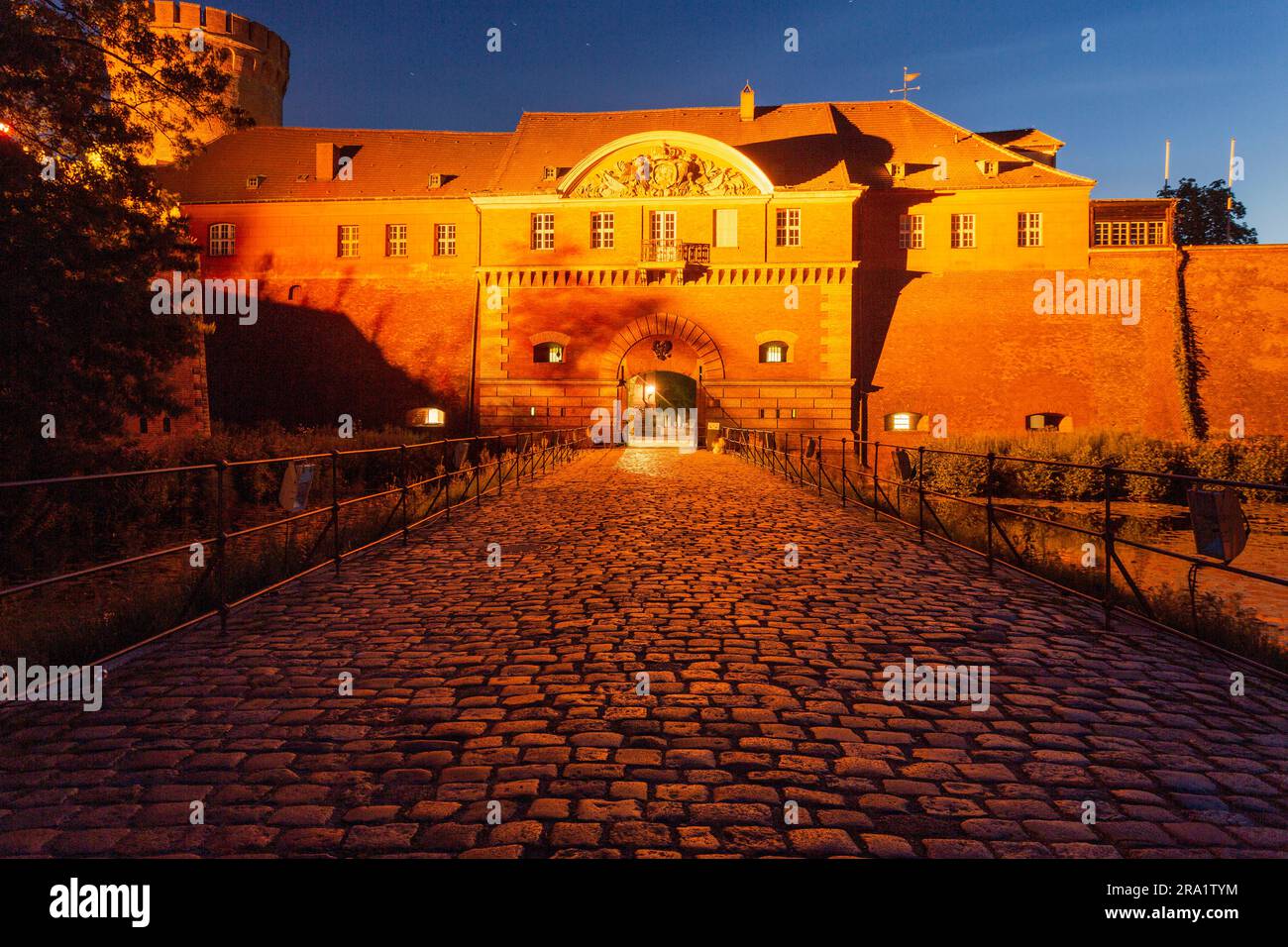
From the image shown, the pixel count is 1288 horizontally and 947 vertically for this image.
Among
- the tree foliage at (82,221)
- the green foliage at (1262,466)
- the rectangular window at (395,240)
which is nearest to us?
the tree foliage at (82,221)

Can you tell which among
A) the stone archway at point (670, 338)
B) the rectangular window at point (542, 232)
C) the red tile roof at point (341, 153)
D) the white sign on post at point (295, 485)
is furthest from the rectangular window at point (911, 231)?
the white sign on post at point (295, 485)

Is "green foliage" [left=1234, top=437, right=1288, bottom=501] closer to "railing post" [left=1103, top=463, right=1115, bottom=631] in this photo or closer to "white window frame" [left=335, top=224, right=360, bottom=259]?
"railing post" [left=1103, top=463, right=1115, bottom=631]

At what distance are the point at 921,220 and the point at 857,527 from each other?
24.7 m

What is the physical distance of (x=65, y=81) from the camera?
12.7 m

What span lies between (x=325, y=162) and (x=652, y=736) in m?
37.3

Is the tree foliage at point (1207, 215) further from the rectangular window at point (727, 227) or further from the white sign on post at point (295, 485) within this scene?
the white sign on post at point (295, 485)

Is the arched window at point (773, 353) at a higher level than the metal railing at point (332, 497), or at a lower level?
higher

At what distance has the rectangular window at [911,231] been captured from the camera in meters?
31.7

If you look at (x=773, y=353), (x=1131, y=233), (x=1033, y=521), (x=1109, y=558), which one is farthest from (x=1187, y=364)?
(x=1109, y=558)

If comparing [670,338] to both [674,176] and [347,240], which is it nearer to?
[674,176]

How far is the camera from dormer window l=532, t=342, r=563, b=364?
106ft

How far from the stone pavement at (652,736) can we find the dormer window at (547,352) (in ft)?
84.8

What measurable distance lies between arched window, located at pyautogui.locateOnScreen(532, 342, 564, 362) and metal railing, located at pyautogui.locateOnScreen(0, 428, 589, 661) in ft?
13.6
